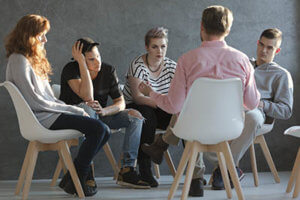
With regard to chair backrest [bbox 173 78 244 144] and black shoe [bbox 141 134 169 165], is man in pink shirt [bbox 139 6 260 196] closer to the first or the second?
chair backrest [bbox 173 78 244 144]

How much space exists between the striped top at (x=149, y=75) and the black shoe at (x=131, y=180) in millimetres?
632

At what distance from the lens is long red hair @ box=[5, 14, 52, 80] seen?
3.29 meters

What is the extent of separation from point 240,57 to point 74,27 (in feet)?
6.25

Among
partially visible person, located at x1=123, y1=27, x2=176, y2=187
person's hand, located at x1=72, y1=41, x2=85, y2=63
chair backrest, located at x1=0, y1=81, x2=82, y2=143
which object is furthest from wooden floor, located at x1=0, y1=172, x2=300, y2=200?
person's hand, located at x1=72, y1=41, x2=85, y2=63

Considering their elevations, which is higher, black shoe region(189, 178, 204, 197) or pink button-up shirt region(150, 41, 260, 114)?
pink button-up shirt region(150, 41, 260, 114)

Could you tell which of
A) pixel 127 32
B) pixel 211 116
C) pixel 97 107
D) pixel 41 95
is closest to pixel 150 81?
pixel 97 107

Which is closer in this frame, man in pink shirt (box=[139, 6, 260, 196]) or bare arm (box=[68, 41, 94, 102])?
man in pink shirt (box=[139, 6, 260, 196])

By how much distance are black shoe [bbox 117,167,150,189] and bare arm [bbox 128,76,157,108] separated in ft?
1.72

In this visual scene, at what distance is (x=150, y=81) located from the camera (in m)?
3.95

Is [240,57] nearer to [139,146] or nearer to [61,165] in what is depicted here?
[139,146]

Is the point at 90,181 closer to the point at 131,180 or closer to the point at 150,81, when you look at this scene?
the point at 131,180

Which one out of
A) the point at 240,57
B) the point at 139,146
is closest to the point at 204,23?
the point at 240,57

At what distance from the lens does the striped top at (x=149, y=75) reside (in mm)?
3924

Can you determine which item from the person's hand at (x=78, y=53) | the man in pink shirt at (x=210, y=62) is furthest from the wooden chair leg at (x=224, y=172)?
the person's hand at (x=78, y=53)
